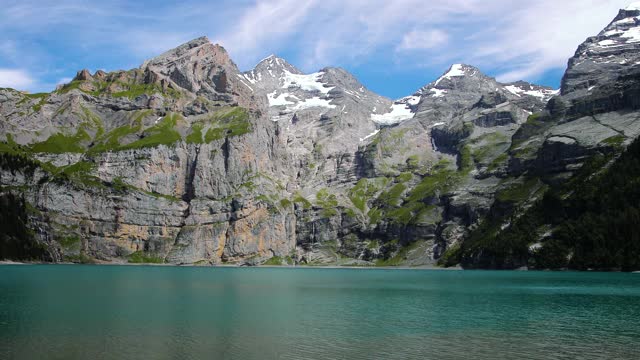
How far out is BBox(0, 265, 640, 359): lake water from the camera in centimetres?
4997

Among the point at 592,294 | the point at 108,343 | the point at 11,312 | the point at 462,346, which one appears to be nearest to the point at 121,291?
the point at 11,312

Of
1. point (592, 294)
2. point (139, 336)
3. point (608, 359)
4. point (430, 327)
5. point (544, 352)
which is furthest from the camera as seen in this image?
point (592, 294)

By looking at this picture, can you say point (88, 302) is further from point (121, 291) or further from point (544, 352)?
point (544, 352)

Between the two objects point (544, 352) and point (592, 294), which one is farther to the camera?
point (592, 294)

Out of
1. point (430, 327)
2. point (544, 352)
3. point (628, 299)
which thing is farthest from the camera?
point (628, 299)

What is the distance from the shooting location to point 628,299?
309ft

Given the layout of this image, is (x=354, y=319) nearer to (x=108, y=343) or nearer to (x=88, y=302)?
(x=108, y=343)

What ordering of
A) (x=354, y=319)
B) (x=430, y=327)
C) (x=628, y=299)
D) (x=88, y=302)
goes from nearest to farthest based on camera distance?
(x=430, y=327) < (x=354, y=319) < (x=88, y=302) < (x=628, y=299)

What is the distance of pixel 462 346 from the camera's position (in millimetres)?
53469

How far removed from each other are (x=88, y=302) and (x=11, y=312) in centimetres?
1494

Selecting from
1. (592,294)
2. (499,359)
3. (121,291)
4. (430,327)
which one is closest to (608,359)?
(499,359)

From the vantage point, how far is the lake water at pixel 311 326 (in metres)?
50.0

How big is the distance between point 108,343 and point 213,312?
84.9ft

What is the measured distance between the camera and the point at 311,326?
65.9 m
